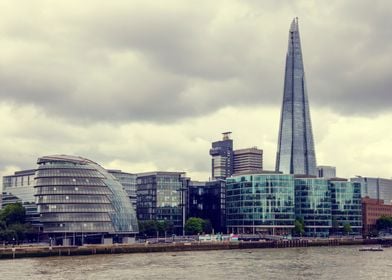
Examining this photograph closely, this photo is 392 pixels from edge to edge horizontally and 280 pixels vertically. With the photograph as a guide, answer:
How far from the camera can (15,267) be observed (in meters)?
119

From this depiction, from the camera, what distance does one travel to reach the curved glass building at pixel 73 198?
184m

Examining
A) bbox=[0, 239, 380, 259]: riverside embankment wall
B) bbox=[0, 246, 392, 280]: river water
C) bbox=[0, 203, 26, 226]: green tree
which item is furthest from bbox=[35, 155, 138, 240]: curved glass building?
bbox=[0, 246, 392, 280]: river water

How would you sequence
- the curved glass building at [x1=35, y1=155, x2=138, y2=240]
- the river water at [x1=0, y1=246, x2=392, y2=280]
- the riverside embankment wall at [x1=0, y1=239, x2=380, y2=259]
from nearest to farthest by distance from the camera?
the river water at [x1=0, y1=246, x2=392, y2=280]
the riverside embankment wall at [x1=0, y1=239, x2=380, y2=259]
the curved glass building at [x1=35, y1=155, x2=138, y2=240]

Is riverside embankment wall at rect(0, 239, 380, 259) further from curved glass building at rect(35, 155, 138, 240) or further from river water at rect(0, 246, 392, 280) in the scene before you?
curved glass building at rect(35, 155, 138, 240)

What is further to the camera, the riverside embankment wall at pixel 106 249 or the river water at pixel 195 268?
the riverside embankment wall at pixel 106 249

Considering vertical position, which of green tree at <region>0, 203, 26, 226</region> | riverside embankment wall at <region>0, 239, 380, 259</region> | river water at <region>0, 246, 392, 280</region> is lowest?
river water at <region>0, 246, 392, 280</region>

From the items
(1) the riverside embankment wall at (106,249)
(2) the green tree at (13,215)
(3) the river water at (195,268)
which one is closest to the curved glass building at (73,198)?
(2) the green tree at (13,215)

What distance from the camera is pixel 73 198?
606 ft

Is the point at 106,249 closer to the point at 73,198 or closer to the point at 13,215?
the point at 73,198

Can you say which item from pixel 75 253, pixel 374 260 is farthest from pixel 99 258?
pixel 374 260

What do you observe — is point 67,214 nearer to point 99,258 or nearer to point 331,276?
point 99,258

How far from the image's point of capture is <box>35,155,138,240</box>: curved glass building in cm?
18375

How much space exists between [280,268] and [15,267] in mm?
44759

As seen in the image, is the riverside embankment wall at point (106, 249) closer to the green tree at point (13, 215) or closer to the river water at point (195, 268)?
the river water at point (195, 268)
